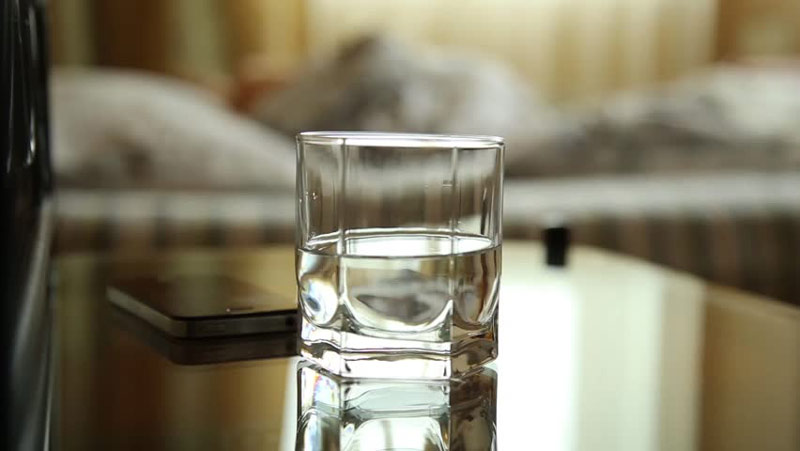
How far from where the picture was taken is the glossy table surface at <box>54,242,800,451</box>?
36 cm

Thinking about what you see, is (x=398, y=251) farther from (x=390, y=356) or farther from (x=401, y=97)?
(x=401, y=97)

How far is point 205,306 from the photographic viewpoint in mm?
562

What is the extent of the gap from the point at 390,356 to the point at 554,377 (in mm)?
81

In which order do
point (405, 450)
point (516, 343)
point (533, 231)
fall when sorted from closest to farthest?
point (405, 450) < point (516, 343) < point (533, 231)

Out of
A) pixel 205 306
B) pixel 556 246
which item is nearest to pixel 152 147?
pixel 556 246

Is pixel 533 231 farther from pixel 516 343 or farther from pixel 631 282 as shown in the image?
pixel 516 343

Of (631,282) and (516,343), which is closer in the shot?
(516,343)

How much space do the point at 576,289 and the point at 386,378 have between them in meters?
0.29

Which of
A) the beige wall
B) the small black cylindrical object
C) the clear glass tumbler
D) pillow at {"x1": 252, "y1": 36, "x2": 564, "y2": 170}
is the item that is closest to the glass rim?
the clear glass tumbler

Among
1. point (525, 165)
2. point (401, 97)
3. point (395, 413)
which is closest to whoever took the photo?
point (395, 413)

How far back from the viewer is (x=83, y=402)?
1.32ft

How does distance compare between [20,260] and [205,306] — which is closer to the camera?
[20,260]

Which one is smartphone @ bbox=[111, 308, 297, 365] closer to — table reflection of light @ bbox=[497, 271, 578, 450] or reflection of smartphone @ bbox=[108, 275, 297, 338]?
reflection of smartphone @ bbox=[108, 275, 297, 338]

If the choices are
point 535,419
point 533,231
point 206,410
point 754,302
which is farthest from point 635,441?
point 533,231
